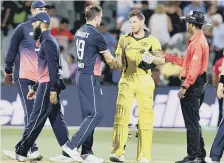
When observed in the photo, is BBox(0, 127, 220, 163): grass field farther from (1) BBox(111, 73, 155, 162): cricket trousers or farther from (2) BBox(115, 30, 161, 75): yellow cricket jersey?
(2) BBox(115, 30, 161, 75): yellow cricket jersey

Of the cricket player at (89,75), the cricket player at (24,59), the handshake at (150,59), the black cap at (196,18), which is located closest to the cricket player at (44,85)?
the cricket player at (89,75)

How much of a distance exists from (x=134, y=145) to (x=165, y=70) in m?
4.75

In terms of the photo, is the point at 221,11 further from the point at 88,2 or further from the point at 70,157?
the point at 70,157

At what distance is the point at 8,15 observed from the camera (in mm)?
19469

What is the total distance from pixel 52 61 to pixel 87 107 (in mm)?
885

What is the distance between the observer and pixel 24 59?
1189 centimetres

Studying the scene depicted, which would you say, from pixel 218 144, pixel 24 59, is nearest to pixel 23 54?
pixel 24 59

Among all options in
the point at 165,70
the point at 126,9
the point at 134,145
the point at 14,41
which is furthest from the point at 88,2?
the point at 14,41

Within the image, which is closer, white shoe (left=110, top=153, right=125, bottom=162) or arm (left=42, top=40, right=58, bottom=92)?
arm (left=42, top=40, right=58, bottom=92)

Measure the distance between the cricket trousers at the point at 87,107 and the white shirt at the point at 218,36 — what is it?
8.53 meters

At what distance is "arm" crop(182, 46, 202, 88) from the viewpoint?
436 inches

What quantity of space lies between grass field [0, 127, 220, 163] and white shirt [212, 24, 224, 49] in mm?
3122

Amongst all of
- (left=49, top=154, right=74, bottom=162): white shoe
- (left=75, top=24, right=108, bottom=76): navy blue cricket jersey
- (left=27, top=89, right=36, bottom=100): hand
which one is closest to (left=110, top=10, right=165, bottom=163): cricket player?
(left=75, top=24, right=108, bottom=76): navy blue cricket jersey

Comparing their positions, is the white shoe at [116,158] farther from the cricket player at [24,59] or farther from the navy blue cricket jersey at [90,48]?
the navy blue cricket jersey at [90,48]
